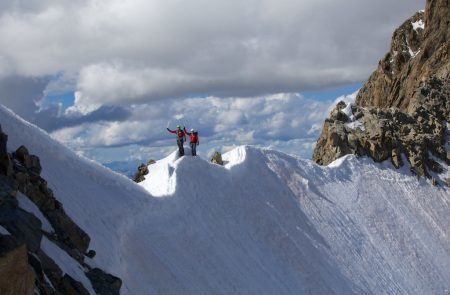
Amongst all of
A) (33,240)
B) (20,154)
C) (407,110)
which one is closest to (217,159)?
(20,154)

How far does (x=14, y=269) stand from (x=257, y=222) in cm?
2481

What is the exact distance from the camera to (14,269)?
14133 millimetres

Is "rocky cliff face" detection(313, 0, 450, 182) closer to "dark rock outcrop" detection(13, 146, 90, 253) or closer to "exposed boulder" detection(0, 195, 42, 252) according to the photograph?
"dark rock outcrop" detection(13, 146, 90, 253)

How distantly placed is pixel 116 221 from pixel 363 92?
7087 cm

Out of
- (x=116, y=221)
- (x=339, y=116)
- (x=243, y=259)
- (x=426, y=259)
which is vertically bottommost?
(x=426, y=259)

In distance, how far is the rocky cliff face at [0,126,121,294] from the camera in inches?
563

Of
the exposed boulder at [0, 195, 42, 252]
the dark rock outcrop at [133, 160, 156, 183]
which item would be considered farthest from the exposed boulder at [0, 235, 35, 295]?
the dark rock outcrop at [133, 160, 156, 183]

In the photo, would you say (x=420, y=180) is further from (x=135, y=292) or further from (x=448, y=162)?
(x=135, y=292)

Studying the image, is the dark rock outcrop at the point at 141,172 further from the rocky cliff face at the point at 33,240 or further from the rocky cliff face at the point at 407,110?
the rocky cliff face at the point at 407,110

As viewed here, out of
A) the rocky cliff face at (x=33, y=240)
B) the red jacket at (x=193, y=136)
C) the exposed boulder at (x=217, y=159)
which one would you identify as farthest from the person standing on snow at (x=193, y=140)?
the rocky cliff face at (x=33, y=240)

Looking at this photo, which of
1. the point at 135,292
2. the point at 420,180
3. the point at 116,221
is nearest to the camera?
the point at 135,292

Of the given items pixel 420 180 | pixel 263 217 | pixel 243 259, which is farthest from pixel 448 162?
pixel 243 259

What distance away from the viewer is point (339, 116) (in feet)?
181

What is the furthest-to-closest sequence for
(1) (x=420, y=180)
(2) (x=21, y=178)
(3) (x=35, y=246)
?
(1) (x=420, y=180) < (2) (x=21, y=178) < (3) (x=35, y=246)
